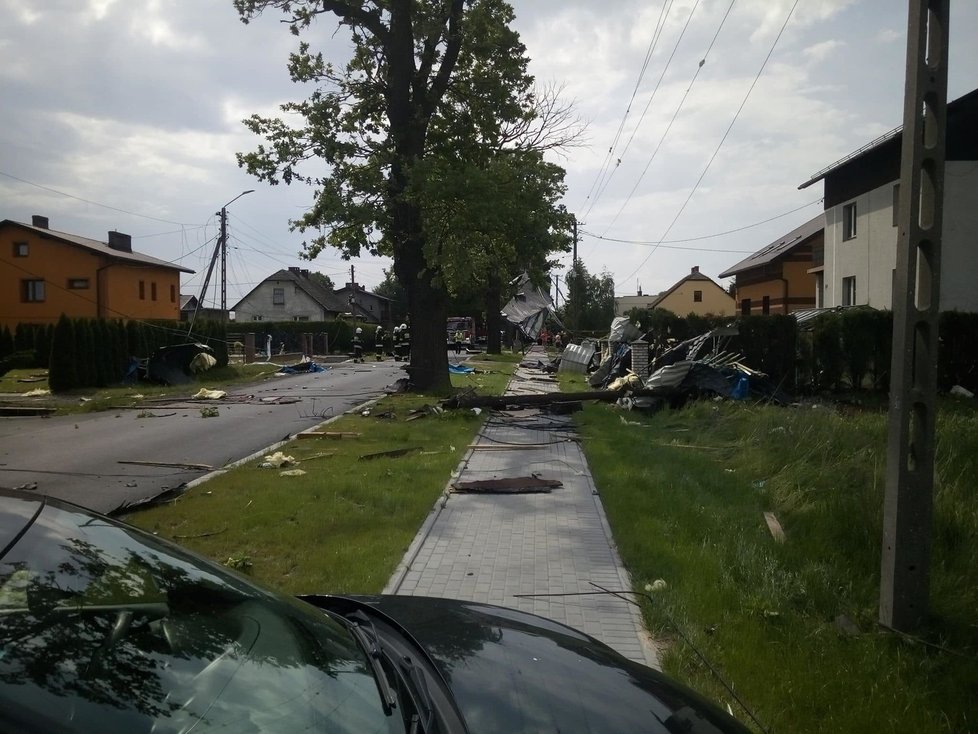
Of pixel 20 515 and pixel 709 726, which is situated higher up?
pixel 20 515

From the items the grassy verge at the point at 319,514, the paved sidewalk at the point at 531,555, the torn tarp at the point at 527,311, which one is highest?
the torn tarp at the point at 527,311

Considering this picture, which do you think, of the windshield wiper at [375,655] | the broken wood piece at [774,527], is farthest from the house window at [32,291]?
the windshield wiper at [375,655]

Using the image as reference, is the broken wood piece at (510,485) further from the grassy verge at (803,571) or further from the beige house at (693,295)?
the beige house at (693,295)

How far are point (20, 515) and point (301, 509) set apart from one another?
612 centimetres

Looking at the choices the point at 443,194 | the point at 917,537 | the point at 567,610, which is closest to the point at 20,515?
the point at 567,610

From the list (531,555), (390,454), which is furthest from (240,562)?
(390,454)

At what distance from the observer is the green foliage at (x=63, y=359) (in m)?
23.3

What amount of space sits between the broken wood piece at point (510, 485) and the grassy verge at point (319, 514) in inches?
13.6

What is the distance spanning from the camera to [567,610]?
5.53 metres

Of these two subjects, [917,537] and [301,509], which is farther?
[301,509]

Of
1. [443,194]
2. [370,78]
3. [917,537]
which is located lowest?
[917,537]

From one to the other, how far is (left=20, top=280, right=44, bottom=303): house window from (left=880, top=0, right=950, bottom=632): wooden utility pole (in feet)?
156

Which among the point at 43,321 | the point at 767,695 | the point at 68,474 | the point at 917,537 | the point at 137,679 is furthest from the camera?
the point at 43,321

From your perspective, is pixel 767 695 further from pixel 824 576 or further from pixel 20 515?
pixel 20 515
